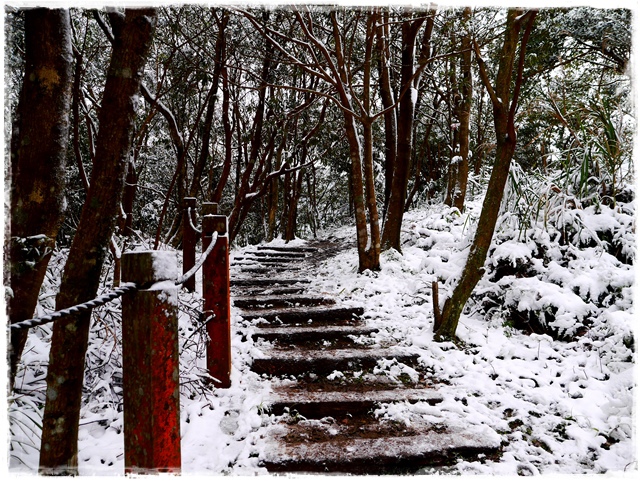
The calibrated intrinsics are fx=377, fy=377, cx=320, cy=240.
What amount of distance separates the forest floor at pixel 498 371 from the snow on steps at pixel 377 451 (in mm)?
66

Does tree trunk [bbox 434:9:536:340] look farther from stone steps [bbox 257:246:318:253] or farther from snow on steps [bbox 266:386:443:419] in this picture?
stone steps [bbox 257:246:318:253]

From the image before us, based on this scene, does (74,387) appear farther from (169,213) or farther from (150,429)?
(169,213)

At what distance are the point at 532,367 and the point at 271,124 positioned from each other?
7638 mm

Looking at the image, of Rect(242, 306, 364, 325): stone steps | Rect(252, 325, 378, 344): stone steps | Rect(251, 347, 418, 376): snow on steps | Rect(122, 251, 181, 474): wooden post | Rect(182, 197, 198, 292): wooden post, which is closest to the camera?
Rect(122, 251, 181, 474): wooden post

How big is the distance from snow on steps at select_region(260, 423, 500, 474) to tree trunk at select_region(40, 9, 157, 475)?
3.46 ft

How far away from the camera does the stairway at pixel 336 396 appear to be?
87.8 inches

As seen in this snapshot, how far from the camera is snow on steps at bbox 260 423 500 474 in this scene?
2.18m

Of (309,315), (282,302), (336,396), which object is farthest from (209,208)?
(336,396)

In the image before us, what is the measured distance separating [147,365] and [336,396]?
1.87 m

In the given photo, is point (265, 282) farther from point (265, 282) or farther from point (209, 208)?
point (209, 208)

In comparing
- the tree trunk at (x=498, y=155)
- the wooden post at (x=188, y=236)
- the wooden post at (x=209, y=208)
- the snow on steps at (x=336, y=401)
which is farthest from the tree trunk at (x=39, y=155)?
the tree trunk at (x=498, y=155)

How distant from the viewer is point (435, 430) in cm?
249

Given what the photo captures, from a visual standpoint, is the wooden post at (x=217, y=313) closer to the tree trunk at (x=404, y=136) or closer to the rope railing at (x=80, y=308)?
the rope railing at (x=80, y=308)

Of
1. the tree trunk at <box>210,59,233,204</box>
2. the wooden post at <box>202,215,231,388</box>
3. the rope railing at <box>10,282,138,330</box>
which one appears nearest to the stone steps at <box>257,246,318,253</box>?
the tree trunk at <box>210,59,233,204</box>
